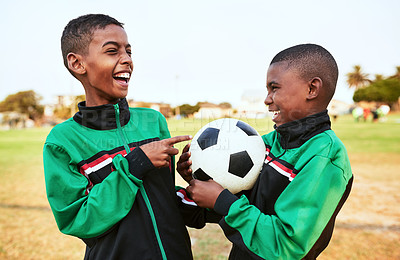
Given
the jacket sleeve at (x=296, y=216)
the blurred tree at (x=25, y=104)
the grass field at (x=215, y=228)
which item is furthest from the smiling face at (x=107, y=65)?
the blurred tree at (x=25, y=104)

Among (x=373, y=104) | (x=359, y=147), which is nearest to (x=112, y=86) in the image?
(x=359, y=147)

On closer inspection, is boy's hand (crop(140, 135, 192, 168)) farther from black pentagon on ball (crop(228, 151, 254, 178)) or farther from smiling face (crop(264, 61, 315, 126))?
smiling face (crop(264, 61, 315, 126))

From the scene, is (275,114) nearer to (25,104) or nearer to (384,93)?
(384,93)

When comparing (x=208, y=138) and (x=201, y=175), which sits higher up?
(x=208, y=138)

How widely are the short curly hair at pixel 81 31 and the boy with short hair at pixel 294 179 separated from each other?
96cm

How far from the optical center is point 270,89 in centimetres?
181

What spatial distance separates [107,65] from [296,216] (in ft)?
4.54

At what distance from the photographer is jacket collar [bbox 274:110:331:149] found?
166cm

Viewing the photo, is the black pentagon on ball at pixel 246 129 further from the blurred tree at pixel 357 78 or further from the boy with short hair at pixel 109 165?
the blurred tree at pixel 357 78

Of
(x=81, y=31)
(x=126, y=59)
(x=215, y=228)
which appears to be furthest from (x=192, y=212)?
(x=215, y=228)

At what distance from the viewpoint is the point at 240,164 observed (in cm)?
177

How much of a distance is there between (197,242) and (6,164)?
32.6 ft

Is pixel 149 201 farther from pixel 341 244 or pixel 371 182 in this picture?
pixel 371 182

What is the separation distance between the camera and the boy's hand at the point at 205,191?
1648mm
